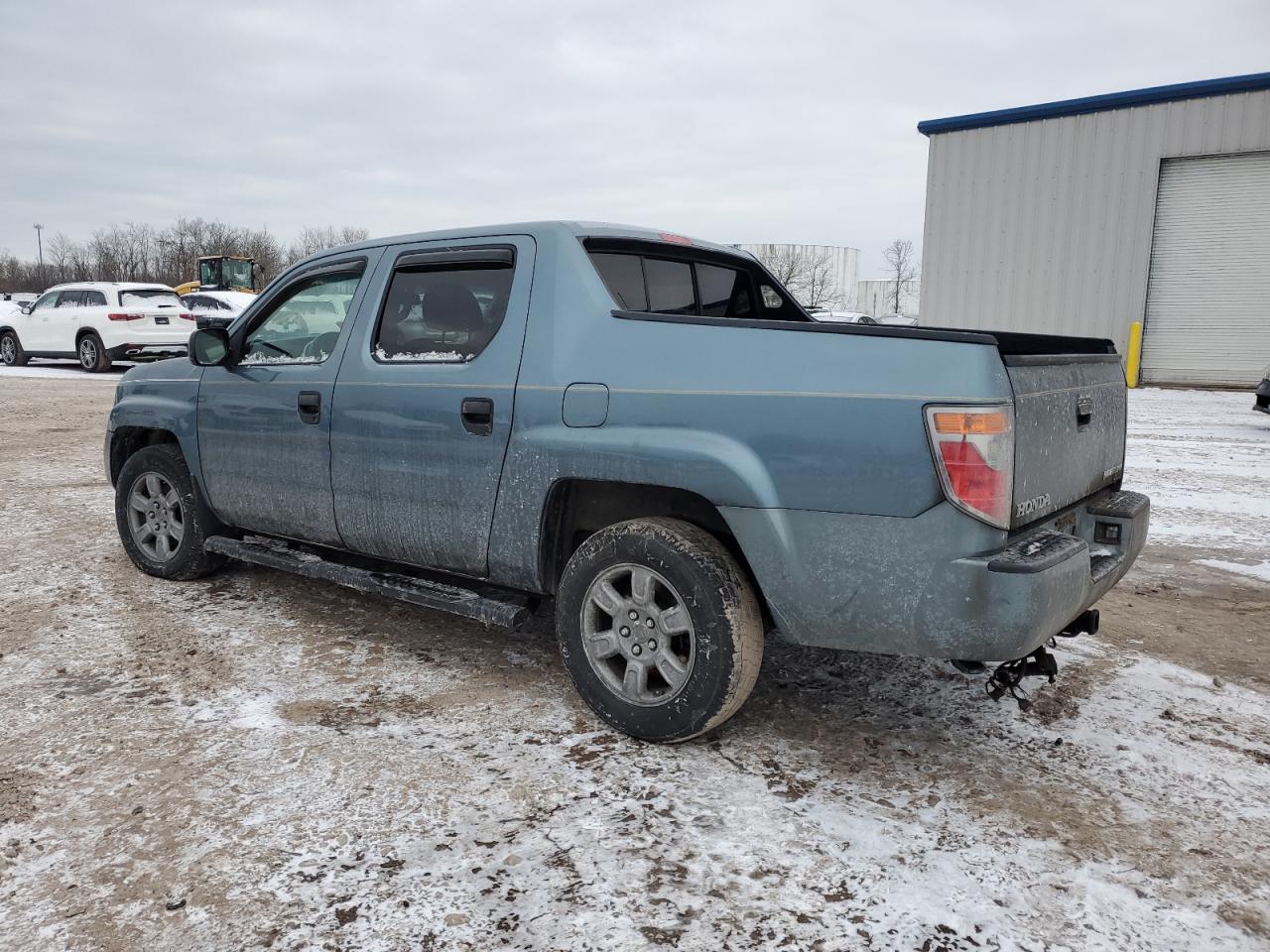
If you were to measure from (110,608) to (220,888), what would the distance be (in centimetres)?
270

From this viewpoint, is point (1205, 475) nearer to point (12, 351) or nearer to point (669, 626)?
point (669, 626)

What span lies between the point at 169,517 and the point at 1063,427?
4.39 meters

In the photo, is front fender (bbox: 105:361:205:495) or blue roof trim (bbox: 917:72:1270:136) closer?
front fender (bbox: 105:361:205:495)

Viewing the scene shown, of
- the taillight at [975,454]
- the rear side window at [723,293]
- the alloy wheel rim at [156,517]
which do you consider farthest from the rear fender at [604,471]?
the alloy wheel rim at [156,517]

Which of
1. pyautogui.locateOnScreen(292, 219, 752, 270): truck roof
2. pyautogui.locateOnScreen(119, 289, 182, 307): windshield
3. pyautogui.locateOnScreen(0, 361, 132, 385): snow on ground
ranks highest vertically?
pyautogui.locateOnScreen(119, 289, 182, 307): windshield

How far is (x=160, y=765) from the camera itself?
9.78 ft

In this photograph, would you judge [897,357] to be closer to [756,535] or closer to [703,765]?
[756,535]

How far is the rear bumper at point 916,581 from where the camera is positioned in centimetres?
256

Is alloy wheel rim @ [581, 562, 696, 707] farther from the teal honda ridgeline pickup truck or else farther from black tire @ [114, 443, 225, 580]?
black tire @ [114, 443, 225, 580]

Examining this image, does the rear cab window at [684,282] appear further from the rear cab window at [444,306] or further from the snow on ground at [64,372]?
the snow on ground at [64,372]

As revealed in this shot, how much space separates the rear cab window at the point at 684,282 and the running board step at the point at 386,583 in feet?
3.98

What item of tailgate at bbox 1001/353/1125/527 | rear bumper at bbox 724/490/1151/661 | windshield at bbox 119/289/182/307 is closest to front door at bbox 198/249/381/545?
rear bumper at bbox 724/490/1151/661

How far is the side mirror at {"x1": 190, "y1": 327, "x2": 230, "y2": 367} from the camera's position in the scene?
4.48 meters

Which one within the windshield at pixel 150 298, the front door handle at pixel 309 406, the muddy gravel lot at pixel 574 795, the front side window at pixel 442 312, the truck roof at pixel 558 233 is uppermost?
the windshield at pixel 150 298
